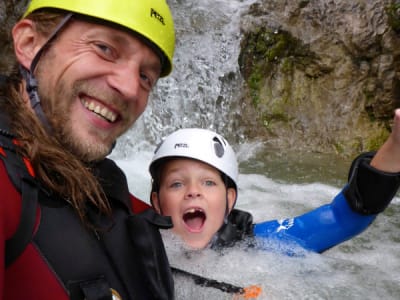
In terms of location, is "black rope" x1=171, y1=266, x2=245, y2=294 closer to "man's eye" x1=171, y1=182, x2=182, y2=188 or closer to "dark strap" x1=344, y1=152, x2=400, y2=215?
"man's eye" x1=171, y1=182, x2=182, y2=188

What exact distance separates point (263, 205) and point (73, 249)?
3577 mm

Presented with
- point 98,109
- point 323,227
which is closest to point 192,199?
point 323,227

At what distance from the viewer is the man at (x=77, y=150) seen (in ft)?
4.09

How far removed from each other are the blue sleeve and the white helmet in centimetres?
46

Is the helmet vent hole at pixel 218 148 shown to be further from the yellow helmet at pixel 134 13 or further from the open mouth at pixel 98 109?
the open mouth at pixel 98 109

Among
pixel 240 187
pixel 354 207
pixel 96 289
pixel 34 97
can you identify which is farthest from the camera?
pixel 240 187

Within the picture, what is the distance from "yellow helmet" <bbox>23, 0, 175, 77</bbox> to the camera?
5.35ft

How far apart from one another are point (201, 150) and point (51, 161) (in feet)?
4.62


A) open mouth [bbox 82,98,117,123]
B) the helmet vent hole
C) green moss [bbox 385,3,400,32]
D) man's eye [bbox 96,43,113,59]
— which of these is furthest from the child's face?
green moss [bbox 385,3,400,32]

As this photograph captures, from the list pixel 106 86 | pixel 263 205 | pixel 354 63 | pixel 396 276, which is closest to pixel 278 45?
pixel 354 63

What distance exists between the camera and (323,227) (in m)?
2.53

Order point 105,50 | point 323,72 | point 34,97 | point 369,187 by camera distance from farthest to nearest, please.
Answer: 1. point 323,72
2. point 369,187
3. point 105,50
4. point 34,97

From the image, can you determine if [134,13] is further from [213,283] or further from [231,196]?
[231,196]

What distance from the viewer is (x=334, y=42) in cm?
699
